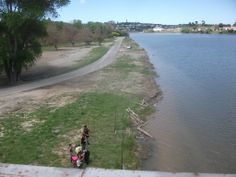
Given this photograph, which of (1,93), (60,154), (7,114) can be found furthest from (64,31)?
(60,154)

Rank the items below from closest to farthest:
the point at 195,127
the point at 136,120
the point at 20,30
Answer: the point at 195,127 < the point at 136,120 < the point at 20,30

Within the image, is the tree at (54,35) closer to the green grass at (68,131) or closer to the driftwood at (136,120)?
the green grass at (68,131)

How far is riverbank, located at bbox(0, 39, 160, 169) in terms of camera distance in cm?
1900

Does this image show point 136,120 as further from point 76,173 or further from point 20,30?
point 20,30

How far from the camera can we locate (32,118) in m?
25.5

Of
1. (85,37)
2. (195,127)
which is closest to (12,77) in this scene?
(195,127)

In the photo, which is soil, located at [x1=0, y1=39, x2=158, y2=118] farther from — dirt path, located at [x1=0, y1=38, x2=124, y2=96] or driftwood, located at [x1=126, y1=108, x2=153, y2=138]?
driftwood, located at [x1=126, y1=108, x2=153, y2=138]

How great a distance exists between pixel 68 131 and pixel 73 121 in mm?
2233

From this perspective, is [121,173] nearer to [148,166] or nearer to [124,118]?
[148,166]

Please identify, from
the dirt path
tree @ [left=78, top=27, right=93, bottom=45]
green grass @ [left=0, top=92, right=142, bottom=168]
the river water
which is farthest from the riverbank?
tree @ [left=78, top=27, right=93, bottom=45]

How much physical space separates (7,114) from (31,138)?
620 cm

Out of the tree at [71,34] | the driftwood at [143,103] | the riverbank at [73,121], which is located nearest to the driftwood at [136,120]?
the riverbank at [73,121]

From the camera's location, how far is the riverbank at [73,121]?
19000mm

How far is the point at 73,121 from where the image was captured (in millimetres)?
25078
